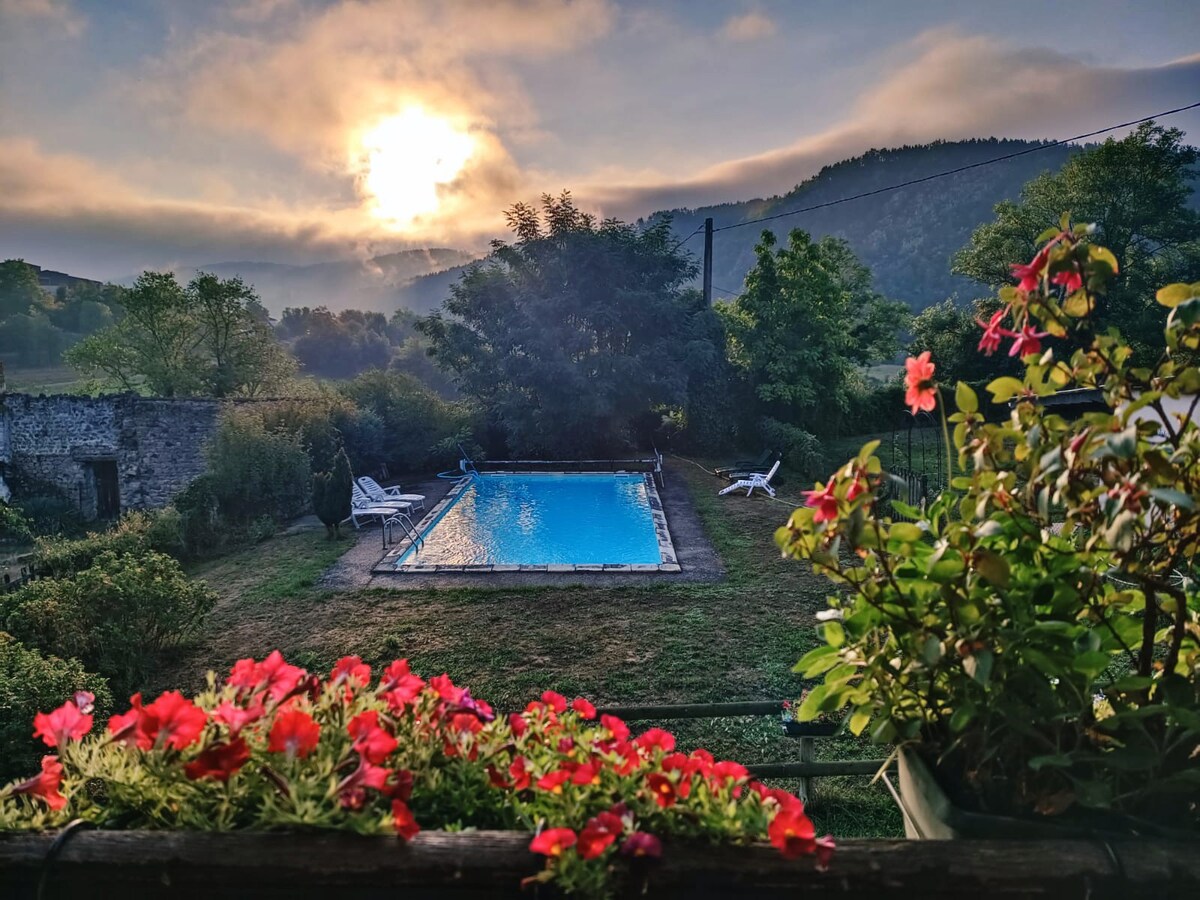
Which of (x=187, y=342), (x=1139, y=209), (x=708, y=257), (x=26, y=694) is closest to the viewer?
(x=26, y=694)

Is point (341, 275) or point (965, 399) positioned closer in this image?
point (965, 399)

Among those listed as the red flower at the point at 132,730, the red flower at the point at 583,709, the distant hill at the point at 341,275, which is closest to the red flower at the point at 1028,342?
the red flower at the point at 583,709

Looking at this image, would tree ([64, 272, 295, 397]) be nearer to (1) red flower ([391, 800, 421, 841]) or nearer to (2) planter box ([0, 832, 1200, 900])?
(2) planter box ([0, 832, 1200, 900])

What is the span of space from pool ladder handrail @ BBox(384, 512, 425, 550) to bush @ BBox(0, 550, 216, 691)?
3.61m

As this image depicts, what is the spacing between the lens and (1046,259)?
1109 millimetres

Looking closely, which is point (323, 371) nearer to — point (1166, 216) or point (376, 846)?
point (1166, 216)

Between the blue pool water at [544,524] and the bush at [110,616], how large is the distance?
293cm

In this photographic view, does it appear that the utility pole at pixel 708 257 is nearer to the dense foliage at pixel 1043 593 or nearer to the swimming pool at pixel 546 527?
the swimming pool at pixel 546 527

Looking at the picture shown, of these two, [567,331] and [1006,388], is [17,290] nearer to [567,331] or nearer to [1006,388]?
[567,331]

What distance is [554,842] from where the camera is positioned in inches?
32.1

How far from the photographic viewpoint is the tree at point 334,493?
987 centimetres

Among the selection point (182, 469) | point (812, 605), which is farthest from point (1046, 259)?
point (182, 469)

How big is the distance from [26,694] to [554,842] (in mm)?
4314

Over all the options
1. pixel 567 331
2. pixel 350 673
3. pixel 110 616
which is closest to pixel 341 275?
pixel 567 331
